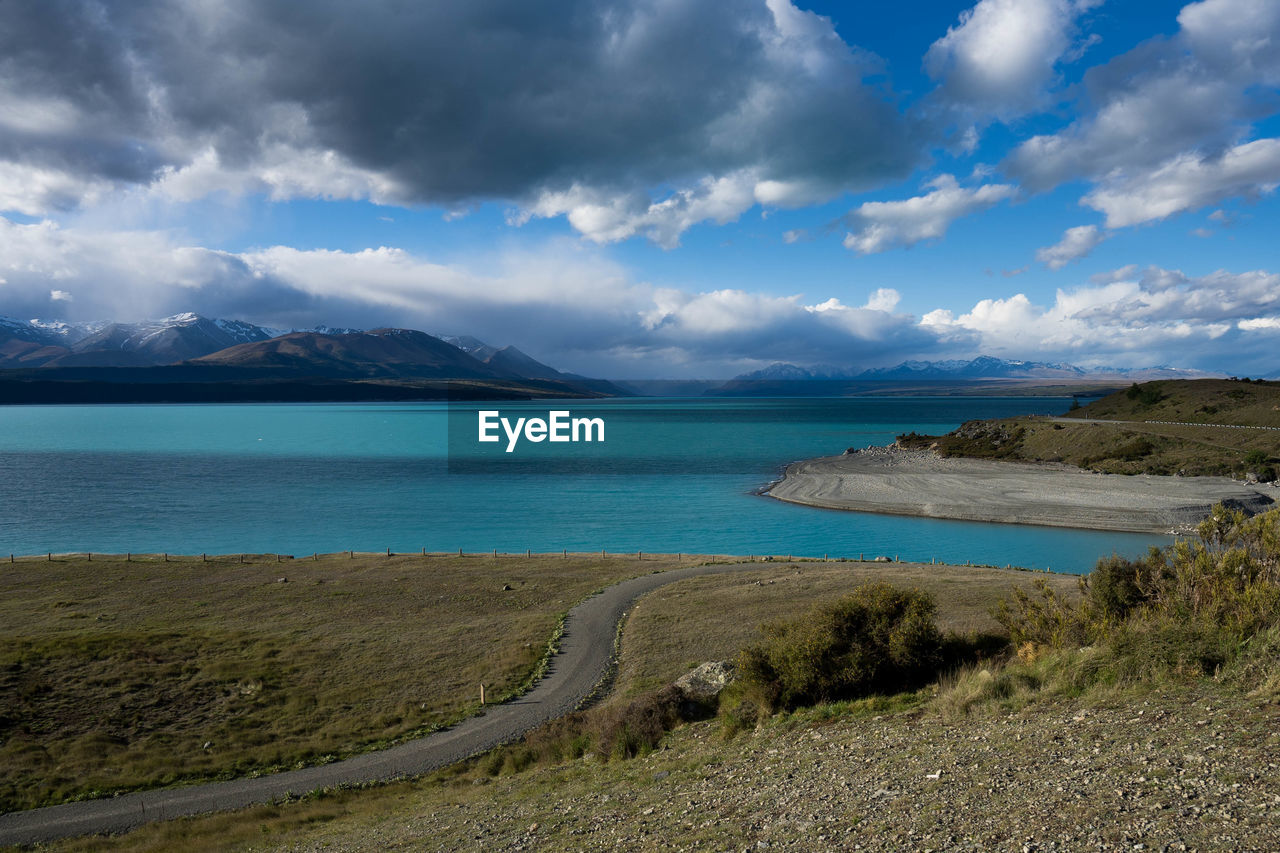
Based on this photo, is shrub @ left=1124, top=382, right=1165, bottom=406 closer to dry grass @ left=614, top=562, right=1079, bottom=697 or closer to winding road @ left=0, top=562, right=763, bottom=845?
dry grass @ left=614, top=562, right=1079, bottom=697

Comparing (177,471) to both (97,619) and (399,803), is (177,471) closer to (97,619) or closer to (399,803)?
(97,619)

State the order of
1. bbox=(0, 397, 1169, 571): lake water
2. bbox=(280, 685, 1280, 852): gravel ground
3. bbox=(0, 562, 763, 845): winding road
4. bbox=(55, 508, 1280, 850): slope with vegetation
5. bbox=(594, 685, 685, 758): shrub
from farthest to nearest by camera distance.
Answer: bbox=(0, 397, 1169, 571): lake water → bbox=(594, 685, 685, 758): shrub → bbox=(0, 562, 763, 845): winding road → bbox=(55, 508, 1280, 850): slope with vegetation → bbox=(280, 685, 1280, 852): gravel ground

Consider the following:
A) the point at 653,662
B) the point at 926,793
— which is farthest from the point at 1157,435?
the point at 926,793

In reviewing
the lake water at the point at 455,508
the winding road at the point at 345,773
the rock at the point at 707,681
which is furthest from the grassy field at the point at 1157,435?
the winding road at the point at 345,773

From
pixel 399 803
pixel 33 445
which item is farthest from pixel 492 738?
pixel 33 445

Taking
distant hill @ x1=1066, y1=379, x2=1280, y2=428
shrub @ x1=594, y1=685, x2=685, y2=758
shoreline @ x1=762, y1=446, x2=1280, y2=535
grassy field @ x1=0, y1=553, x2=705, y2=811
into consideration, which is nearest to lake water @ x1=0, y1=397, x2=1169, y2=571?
shoreline @ x1=762, y1=446, x2=1280, y2=535

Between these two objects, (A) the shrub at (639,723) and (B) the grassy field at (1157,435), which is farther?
(B) the grassy field at (1157,435)

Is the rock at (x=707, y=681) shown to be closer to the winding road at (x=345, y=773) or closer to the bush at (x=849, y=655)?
the bush at (x=849, y=655)
